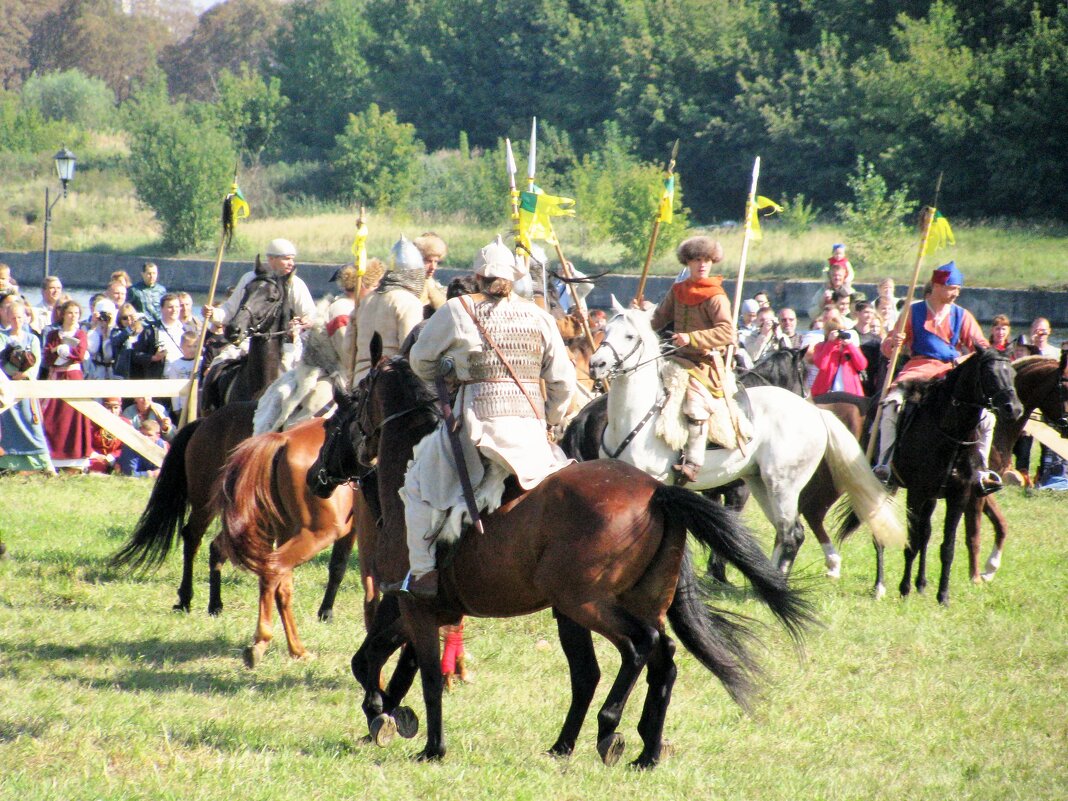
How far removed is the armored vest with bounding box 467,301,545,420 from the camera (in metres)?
5.63

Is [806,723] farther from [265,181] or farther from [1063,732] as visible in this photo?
[265,181]

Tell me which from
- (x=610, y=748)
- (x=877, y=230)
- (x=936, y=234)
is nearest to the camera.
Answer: (x=610, y=748)

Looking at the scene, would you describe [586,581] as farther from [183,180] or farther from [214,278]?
[183,180]

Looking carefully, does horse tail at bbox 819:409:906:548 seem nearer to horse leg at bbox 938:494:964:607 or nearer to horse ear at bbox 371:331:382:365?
horse leg at bbox 938:494:964:607

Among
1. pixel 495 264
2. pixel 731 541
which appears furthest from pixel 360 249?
pixel 731 541

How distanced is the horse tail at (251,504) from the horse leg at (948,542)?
4746 millimetres

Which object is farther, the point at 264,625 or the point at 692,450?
the point at 692,450

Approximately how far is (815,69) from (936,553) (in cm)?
4010

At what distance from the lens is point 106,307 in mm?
16078

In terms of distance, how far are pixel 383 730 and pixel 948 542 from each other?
5.27 meters

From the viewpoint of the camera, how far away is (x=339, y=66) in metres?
72.1

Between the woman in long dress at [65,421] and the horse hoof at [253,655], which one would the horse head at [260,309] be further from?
the woman in long dress at [65,421]

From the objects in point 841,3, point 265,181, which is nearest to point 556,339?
point 841,3

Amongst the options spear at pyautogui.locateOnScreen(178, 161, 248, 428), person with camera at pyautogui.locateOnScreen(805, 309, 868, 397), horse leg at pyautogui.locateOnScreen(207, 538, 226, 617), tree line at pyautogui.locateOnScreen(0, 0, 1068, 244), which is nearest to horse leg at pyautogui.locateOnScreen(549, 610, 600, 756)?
horse leg at pyautogui.locateOnScreen(207, 538, 226, 617)
